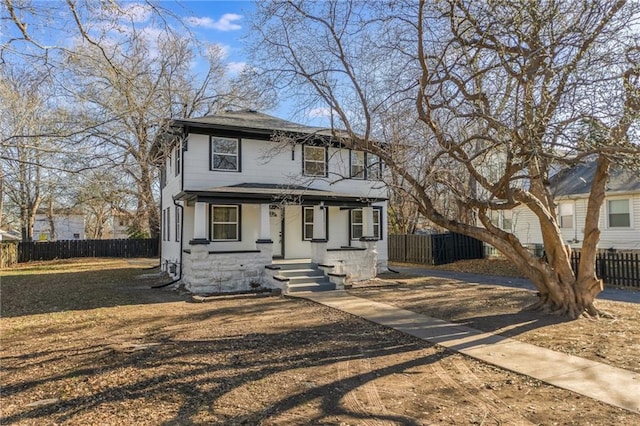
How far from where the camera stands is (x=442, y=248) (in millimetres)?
20719

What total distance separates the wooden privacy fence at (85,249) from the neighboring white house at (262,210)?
13633 millimetres

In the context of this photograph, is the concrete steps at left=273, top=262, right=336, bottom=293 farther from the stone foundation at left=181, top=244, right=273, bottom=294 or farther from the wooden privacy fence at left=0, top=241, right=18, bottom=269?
the wooden privacy fence at left=0, top=241, right=18, bottom=269

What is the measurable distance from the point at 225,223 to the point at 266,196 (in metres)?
1.90

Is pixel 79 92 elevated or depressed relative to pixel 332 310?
elevated

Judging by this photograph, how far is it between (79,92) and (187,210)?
24.4 feet

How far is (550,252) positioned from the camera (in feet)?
27.7

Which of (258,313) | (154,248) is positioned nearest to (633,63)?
(258,313)

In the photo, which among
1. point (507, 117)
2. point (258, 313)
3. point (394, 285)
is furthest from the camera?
point (394, 285)

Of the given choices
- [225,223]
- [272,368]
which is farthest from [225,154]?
[272,368]

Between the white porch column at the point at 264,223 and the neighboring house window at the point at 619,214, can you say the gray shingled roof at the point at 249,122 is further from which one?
the neighboring house window at the point at 619,214

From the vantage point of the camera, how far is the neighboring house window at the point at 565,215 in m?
20.5

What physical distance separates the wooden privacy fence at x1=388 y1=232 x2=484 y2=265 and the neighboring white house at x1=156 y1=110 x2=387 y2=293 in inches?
200

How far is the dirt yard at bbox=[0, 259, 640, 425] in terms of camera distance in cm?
397

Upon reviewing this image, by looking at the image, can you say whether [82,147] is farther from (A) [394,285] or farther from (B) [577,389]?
(A) [394,285]
